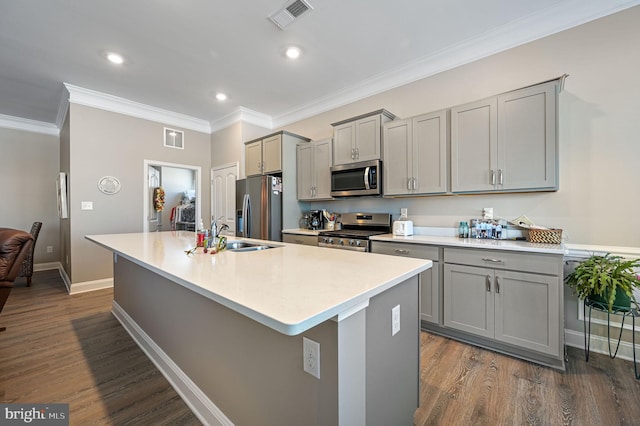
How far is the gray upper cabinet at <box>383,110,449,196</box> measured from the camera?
2.74 meters

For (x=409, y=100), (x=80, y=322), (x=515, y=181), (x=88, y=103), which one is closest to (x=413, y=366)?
(x=515, y=181)

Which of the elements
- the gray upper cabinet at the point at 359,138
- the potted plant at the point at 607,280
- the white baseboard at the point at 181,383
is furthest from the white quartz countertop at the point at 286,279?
the gray upper cabinet at the point at 359,138

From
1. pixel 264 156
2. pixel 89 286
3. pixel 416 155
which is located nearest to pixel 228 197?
pixel 264 156

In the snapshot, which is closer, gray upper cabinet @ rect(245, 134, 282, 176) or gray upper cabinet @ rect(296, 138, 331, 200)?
gray upper cabinet @ rect(296, 138, 331, 200)

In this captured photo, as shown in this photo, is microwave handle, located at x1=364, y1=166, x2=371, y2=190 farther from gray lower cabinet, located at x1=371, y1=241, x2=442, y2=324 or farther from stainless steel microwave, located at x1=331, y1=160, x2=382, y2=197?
gray lower cabinet, located at x1=371, y1=241, x2=442, y2=324

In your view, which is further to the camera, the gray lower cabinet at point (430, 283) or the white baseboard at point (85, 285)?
the white baseboard at point (85, 285)

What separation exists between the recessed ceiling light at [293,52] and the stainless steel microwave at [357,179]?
1.38 m

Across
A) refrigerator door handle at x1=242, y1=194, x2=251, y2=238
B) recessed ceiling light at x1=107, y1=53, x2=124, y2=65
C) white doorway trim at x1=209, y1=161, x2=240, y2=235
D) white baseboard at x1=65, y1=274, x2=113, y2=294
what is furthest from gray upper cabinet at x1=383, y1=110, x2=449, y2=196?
white baseboard at x1=65, y1=274, x2=113, y2=294

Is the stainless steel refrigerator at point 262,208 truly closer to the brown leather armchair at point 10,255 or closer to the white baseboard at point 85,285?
the white baseboard at point 85,285

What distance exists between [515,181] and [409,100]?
1.59 metres

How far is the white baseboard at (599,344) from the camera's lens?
2076 mm

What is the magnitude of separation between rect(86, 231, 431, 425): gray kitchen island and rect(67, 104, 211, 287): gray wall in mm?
3039

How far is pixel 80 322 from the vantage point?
282cm

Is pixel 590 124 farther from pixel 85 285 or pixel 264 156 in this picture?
pixel 85 285
